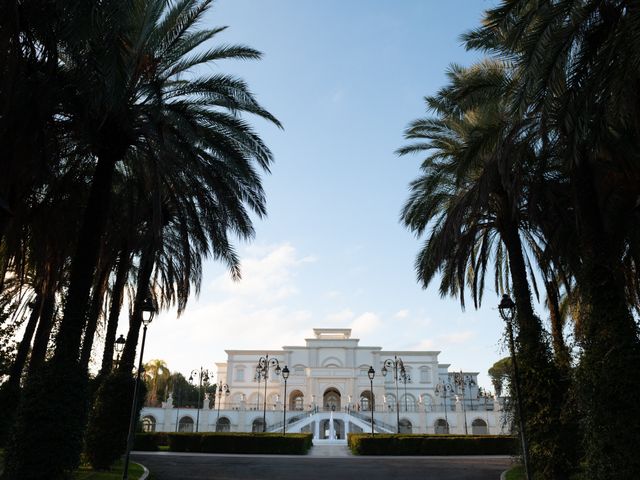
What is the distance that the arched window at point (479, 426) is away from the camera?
51016 millimetres

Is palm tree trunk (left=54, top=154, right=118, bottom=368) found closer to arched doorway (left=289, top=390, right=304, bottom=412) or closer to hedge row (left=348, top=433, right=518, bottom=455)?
hedge row (left=348, top=433, right=518, bottom=455)

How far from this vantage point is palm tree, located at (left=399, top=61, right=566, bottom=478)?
38.4 ft

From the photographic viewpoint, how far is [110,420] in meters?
14.2

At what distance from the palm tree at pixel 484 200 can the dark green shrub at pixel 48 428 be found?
9.17m

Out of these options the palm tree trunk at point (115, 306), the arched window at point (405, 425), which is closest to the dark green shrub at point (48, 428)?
the palm tree trunk at point (115, 306)

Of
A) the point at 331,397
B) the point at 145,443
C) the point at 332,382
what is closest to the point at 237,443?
the point at 145,443

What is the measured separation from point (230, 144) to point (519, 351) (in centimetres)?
907

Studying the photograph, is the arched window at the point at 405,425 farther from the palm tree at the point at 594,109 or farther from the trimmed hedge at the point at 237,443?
the palm tree at the point at 594,109

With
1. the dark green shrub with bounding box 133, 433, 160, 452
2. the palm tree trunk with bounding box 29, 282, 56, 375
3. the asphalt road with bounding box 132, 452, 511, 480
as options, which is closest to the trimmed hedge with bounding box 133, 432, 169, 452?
the dark green shrub with bounding box 133, 433, 160, 452

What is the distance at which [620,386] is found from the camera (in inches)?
344

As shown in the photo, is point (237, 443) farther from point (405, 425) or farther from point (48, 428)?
point (405, 425)

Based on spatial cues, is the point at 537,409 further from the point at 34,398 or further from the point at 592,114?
the point at 34,398

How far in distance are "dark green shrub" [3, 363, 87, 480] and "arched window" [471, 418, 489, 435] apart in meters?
47.6

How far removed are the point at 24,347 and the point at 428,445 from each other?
1885 cm
